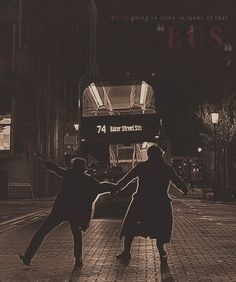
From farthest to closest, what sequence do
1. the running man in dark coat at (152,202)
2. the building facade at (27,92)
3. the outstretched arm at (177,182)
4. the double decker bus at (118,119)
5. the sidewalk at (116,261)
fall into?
the building facade at (27,92) → the double decker bus at (118,119) → the outstretched arm at (177,182) → the running man in dark coat at (152,202) → the sidewalk at (116,261)

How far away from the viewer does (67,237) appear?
1445 cm

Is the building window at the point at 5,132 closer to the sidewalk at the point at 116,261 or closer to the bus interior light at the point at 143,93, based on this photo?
the bus interior light at the point at 143,93

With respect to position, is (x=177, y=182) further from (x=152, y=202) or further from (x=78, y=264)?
(x=78, y=264)

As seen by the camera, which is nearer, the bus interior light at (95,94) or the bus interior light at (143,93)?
the bus interior light at (143,93)

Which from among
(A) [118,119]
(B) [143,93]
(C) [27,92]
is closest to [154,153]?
(A) [118,119]

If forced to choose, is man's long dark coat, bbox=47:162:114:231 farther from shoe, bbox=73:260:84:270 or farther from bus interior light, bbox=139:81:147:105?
bus interior light, bbox=139:81:147:105

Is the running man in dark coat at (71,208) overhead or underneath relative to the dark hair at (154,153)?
underneath

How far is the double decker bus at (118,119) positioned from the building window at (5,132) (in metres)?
18.4

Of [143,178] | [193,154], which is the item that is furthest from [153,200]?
[193,154]

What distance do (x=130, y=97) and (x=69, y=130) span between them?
26.1 m

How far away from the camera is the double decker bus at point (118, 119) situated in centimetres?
1925

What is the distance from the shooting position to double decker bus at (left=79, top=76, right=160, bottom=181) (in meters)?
19.2

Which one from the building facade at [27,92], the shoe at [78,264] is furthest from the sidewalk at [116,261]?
the building facade at [27,92]

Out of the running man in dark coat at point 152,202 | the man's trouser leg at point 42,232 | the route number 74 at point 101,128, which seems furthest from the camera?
the route number 74 at point 101,128
